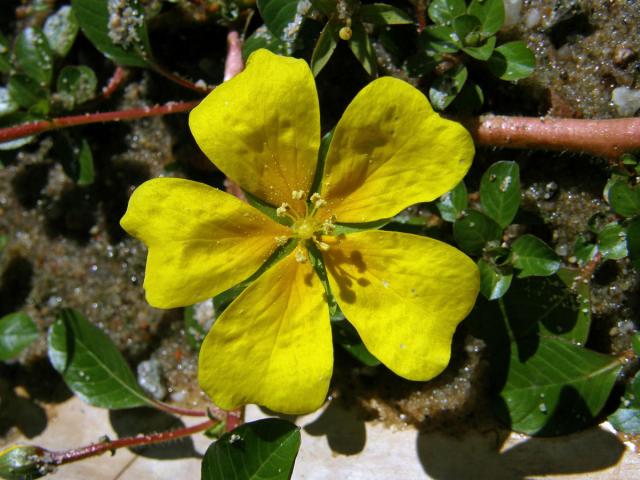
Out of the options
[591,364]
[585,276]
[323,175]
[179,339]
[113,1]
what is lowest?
[179,339]

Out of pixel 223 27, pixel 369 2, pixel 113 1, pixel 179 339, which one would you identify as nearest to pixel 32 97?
pixel 113 1

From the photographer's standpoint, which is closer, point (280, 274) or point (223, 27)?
point (280, 274)

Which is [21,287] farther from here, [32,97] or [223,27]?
[223,27]

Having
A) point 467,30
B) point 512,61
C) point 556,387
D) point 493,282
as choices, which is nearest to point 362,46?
point 467,30

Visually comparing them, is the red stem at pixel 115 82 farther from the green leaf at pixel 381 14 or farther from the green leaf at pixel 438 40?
the green leaf at pixel 438 40

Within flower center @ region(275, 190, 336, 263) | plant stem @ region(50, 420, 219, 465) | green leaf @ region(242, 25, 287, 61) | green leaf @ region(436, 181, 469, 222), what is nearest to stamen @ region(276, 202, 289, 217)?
flower center @ region(275, 190, 336, 263)

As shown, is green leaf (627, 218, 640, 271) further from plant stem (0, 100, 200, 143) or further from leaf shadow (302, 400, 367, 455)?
plant stem (0, 100, 200, 143)

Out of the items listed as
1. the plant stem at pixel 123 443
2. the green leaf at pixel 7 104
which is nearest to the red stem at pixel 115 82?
the green leaf at pixel 7 104
